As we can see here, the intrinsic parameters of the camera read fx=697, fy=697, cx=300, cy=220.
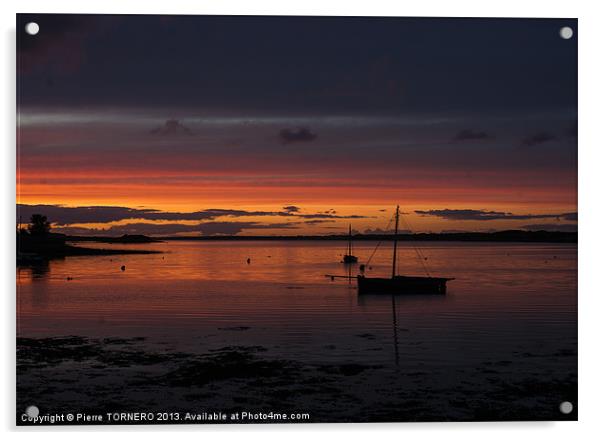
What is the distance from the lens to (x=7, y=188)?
17.0 feet

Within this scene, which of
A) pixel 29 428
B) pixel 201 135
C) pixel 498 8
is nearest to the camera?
pixel 29 428

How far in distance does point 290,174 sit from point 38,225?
6.98 ft

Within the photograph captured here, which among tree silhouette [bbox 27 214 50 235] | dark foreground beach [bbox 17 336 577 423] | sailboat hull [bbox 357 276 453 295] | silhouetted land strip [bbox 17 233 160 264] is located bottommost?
dark foreground beach [bbox 17 336 577 423]

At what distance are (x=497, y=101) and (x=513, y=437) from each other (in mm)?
2618

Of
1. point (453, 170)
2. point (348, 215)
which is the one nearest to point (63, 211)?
point (348, 215)

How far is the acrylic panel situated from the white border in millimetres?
69

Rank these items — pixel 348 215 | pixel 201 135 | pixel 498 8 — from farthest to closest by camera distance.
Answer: pixel 348 215 < pixel 201 135 < pixel 498 8

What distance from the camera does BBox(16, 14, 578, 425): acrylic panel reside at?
5.30 m

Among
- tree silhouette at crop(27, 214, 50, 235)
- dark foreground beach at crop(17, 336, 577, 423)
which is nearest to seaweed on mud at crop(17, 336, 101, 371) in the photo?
dark foreground beach at crop(17, 336, 577, 423)

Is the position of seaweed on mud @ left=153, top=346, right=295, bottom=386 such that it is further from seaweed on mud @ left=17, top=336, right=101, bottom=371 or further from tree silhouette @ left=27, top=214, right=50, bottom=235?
tree silhouette @ left=27, top=214, right=50, bottom=235

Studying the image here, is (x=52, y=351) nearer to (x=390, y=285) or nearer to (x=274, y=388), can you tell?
(x=274, y=388)
